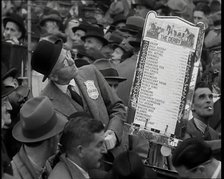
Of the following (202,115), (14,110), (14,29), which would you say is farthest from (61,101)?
(14,29)

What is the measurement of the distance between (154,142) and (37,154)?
1.24m

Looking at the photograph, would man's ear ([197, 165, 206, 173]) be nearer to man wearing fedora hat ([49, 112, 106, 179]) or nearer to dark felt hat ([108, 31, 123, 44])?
man wearing fedora hat ([49, 112, 106, 179])

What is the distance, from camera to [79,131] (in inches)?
195

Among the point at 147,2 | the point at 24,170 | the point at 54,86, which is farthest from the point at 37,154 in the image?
the point at 147,2

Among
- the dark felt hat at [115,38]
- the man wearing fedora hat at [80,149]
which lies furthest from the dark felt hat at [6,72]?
the dark felt hat at [115,38]

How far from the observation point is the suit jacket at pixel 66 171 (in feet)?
16.1

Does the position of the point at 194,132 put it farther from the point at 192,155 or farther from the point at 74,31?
the point at 74,31

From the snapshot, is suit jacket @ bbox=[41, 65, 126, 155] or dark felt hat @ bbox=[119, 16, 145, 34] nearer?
suit jacket @ bbox=[41, 65, 126, 155]

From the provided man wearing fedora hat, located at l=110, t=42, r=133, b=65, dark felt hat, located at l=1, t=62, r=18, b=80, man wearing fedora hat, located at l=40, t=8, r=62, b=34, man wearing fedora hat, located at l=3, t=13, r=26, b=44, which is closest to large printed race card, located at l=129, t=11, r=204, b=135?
dark felt hat, located at l=1, t=62, r=18, b=80

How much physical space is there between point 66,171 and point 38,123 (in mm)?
458

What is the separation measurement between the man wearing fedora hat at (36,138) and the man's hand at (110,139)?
59 centimetres

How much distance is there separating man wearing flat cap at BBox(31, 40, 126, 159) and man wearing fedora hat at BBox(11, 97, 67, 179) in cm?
63

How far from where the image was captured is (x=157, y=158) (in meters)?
6.02

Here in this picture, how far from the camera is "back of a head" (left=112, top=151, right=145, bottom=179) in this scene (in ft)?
15.4
